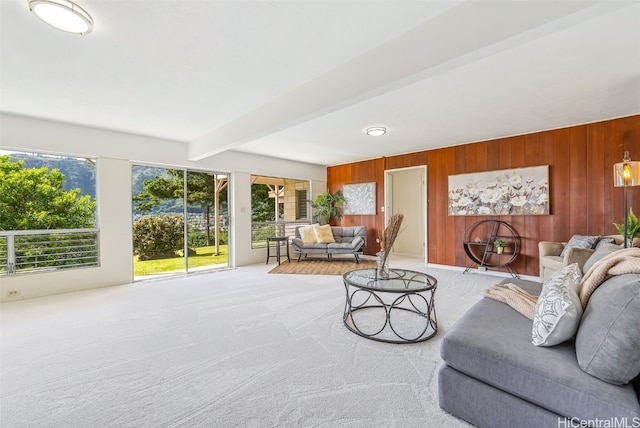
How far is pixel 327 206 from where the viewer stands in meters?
7.11

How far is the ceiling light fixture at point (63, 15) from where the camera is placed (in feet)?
5.47

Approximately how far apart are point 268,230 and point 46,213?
371 centimetres

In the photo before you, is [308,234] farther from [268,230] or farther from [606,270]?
[606,270]

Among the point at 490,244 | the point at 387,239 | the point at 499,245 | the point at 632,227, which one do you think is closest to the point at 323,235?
the point at 490,244

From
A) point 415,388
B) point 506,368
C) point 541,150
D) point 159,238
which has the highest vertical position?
point 541,150

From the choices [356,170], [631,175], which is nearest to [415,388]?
[631,175]

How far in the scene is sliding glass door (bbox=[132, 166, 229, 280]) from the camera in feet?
15.6

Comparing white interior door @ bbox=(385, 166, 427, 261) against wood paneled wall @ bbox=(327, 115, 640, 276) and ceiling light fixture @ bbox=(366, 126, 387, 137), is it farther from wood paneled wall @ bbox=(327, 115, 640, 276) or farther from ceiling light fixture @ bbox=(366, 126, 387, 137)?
ceiling light fixture @ bbox=(366, 126, 387, 137)

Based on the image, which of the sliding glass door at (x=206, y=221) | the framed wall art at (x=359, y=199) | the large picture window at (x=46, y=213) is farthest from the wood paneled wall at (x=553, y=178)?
the large picture window at (x=46, y=213)

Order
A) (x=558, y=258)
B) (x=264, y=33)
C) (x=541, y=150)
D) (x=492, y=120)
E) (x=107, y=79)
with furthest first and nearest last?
(x=541, y=150) → (x=492, y=120) → (x=558, y=258) → (x=107, y=79) → (x=264, y=33)

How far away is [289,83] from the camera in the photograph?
2736 mm

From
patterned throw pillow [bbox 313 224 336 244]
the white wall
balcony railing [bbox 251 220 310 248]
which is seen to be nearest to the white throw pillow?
patterned throw pillow [bbox 313 224 336 244]

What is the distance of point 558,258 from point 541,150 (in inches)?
72.2

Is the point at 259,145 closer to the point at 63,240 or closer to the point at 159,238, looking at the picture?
the point at 159,238
